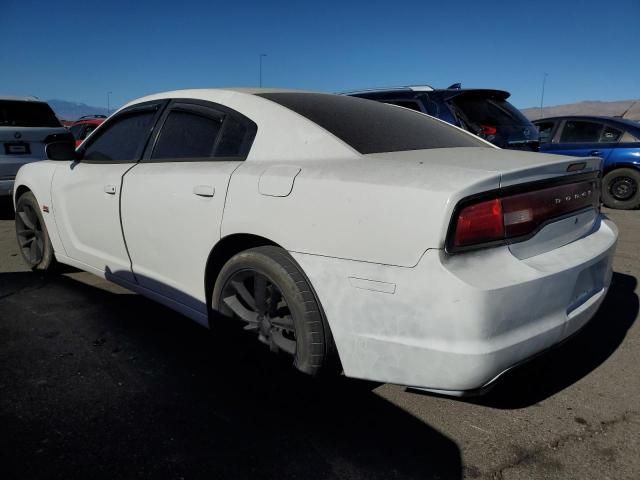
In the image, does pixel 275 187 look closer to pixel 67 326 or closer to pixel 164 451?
pixel 164 451

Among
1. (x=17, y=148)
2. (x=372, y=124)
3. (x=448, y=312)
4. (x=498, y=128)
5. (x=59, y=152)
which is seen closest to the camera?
(x=448, y=312)

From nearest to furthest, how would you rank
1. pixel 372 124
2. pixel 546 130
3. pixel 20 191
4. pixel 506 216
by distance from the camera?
pixel 506 216 < pixel 372 124 < pixel 20 191 < pixel 546 130

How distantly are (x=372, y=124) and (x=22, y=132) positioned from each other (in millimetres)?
6035

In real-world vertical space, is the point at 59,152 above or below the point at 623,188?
above

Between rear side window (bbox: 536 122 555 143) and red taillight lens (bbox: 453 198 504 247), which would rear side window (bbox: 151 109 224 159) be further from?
rear side window (bbox: 536 122 555 143)

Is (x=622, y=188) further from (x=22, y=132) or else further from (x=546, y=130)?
(x=22, y=132)

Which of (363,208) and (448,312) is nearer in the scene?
(448,312)

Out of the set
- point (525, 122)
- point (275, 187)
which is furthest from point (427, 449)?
point (525, 122)

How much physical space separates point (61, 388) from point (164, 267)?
0.77 metres

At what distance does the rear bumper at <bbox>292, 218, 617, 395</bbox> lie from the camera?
5.57 ft

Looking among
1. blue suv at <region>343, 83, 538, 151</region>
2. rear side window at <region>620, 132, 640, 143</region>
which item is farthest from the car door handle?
rear side window at <region>620, 132, 640, 143</region>

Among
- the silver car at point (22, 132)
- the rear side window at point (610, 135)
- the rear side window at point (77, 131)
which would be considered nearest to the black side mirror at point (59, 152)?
the silver car at point (22, 132)

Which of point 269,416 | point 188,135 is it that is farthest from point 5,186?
point 269,416

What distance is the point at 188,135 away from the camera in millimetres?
2781
